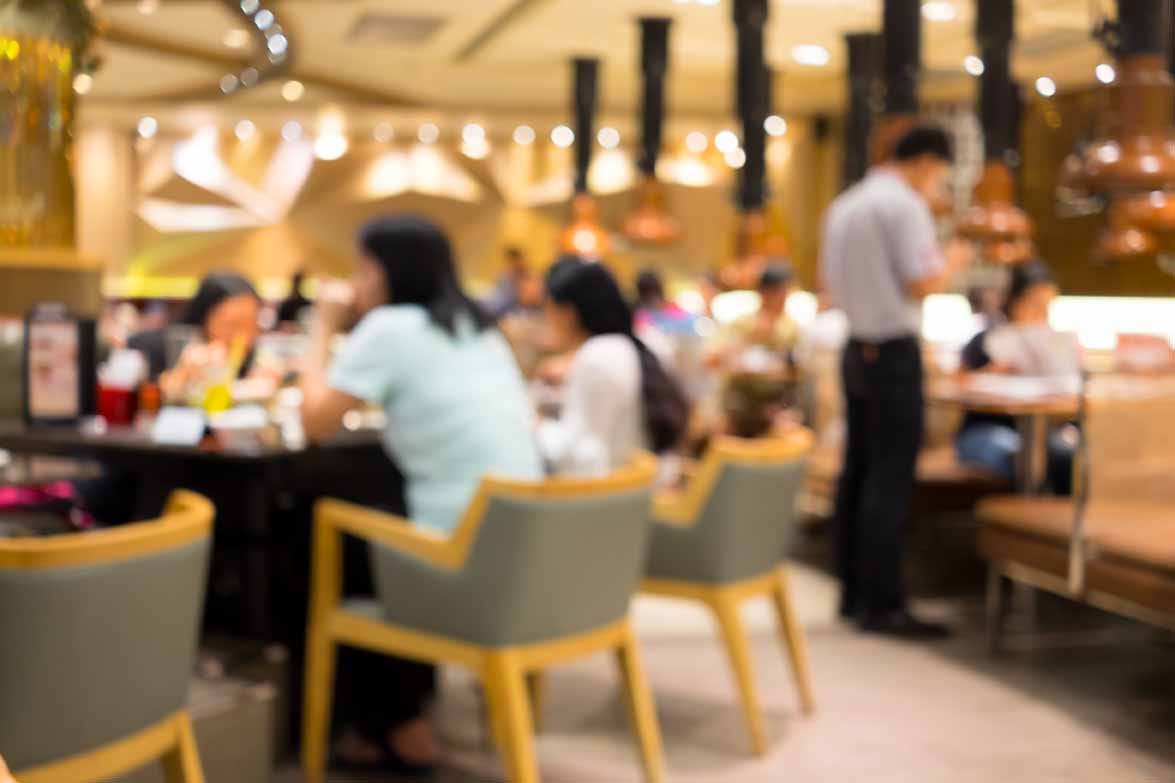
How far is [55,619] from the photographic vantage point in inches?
86.1

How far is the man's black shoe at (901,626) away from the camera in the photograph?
532cm

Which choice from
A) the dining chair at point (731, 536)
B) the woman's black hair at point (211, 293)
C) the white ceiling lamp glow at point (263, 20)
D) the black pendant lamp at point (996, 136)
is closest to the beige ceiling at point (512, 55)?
the black pendant lamp at point (996, 136)

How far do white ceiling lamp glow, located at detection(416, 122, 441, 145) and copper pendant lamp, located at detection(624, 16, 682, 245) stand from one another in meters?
4.34

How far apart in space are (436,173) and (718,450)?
39.4ft

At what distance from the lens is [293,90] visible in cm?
1395

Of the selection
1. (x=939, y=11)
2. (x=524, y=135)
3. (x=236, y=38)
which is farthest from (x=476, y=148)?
(x=939, y=11)

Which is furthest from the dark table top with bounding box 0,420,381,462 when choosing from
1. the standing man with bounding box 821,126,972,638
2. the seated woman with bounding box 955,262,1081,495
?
the seated woman with bounding box 955,262,1081,495

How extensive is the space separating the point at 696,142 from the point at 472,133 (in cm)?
236

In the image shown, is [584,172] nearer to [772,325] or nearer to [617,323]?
[772,325]

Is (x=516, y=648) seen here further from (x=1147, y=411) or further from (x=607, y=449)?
(x=1147, y=411)

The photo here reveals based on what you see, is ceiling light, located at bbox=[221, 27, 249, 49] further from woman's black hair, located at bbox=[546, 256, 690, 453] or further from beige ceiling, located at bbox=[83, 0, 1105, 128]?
woman's black hair, located at bbox=[546, 256, 690, 453]

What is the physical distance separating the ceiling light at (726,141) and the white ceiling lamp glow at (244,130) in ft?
15.7

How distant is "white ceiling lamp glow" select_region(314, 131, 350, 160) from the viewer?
1539 centimetres

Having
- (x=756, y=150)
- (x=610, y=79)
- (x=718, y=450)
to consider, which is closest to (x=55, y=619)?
(x=718, y=450)
